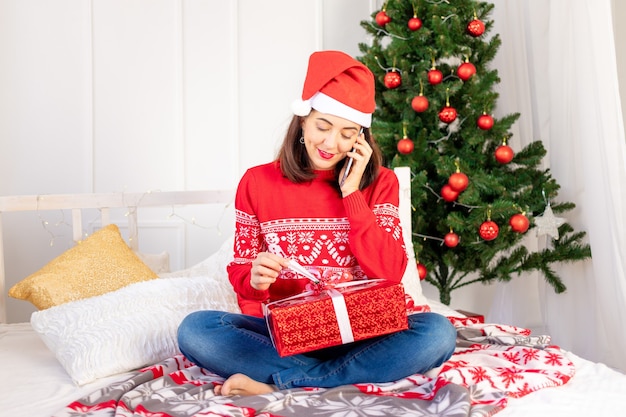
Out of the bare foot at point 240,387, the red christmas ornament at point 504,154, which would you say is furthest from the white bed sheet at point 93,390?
the red christmas ornament at point 504,154

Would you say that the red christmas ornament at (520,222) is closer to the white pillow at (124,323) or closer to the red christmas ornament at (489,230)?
the red christmas ornament at (489,230)

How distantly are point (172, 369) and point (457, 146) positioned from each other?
1456 mm

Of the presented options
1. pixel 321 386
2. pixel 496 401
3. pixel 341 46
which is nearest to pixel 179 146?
pixel 341 46

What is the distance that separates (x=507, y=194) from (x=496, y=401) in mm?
1269

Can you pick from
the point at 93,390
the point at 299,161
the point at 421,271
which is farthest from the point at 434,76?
the point at 93,390

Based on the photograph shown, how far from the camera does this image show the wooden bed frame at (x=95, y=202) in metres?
2.12

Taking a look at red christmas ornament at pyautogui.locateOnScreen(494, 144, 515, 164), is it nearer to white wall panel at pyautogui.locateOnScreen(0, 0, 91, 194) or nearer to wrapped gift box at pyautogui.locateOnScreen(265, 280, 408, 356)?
wrapped gift box at pyautogui.locateOnScreen(265, 280, 408, 356)

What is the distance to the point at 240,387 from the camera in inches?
50.4

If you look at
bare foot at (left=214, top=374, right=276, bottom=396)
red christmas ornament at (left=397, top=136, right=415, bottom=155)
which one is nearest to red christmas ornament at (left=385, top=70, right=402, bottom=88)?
red christmas ornament at (left=397, top=136, right=415, bottom=155)

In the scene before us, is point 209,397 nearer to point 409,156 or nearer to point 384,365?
point 384,365

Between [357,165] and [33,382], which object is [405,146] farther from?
[33,382]

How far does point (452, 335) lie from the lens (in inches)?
55.0

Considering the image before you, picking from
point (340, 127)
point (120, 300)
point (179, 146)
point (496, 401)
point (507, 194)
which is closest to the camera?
point (496, 401)

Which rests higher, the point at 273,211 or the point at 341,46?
the point at 341,46
